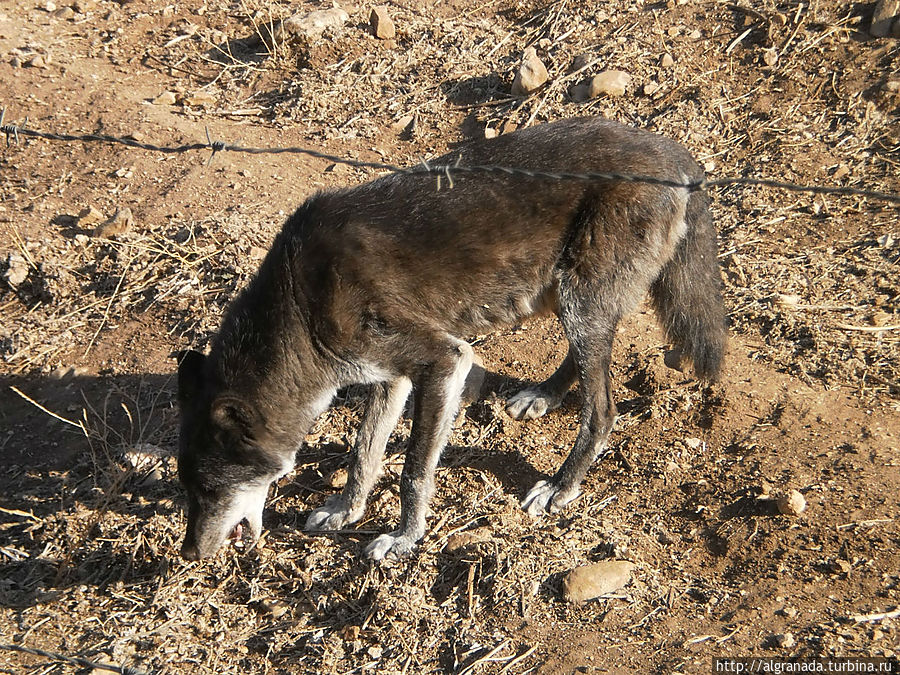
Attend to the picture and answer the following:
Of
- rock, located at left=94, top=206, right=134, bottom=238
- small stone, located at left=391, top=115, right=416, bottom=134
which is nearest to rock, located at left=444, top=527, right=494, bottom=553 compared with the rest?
rock, located at left=94, top=206, right=134, bottom=238

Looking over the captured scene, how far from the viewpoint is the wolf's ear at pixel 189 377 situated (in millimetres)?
4895

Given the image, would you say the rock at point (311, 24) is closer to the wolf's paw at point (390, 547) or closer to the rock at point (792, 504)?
the wolf's paw at point (390, 547)

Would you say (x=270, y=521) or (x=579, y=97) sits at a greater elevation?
(x=579, y=97)

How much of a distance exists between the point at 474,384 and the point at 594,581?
202 centimetres

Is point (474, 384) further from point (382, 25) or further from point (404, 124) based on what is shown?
point (382, 25)

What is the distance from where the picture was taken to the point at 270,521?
5672 millimetres

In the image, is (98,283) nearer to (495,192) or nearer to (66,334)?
(66,334)

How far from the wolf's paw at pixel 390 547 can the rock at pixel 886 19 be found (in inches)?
266

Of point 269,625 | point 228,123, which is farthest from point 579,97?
point 269,625

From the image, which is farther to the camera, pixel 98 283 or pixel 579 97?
pixel 579 97

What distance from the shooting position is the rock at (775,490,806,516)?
16.1ft

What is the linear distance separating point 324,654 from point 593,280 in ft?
8.91

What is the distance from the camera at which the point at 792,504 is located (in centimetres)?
492

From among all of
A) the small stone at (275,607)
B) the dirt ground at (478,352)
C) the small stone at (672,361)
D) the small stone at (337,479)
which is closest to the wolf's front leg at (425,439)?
the dirt ground at (478,352)
